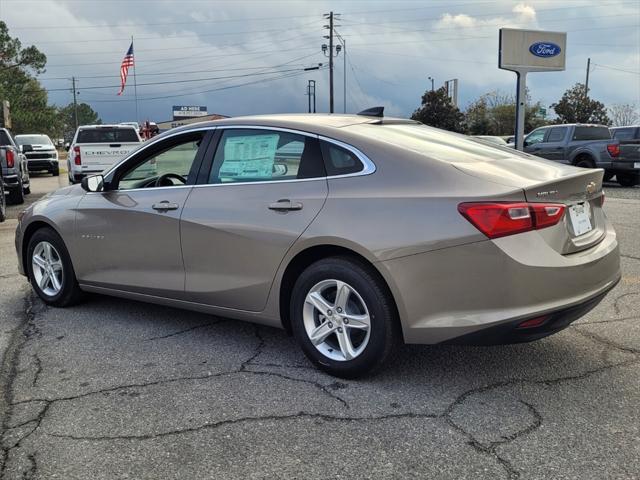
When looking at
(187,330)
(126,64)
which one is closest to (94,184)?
(187,330)

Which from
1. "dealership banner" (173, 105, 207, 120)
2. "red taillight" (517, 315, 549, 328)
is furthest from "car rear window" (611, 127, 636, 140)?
"dealership banner" (173, 105, 207, 120)

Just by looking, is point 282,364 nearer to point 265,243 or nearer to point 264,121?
point 265,243

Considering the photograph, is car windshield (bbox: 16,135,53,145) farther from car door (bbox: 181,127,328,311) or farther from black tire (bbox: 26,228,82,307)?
car door (bbox: 181,127,328,311)

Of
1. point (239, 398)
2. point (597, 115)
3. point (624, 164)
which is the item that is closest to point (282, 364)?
point (239, 398)

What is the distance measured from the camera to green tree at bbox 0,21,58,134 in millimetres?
55406

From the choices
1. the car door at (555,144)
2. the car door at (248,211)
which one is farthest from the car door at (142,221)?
the car door at (555,144)

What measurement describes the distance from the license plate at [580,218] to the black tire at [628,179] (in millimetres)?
15081

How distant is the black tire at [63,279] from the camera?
5273mm

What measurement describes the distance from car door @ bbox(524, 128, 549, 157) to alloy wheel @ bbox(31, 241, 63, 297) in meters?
15.8

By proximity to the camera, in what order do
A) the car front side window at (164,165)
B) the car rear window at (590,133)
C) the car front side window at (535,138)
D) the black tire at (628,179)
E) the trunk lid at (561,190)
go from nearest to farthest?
the trunk lid at (561,190) → the car front side window at (164,165) → the black tire at (628,179) → the car rear window at (590,133) → the car front side window at (535,138)

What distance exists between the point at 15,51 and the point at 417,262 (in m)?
63.0

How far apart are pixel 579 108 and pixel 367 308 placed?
61.0 metres

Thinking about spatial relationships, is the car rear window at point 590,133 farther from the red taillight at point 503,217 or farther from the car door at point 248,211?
the red taillight at point 503,217

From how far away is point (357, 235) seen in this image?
345 cm
